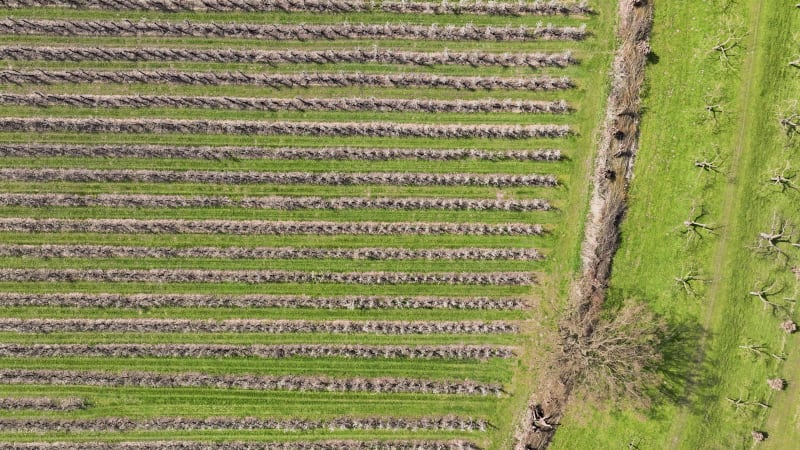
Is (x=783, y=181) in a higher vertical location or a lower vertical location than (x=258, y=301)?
higher

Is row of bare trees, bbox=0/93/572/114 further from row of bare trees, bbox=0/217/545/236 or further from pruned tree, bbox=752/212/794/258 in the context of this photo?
pruned tree, bbox=752/212/794/258

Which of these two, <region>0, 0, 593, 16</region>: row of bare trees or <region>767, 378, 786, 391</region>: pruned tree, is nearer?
<region>767, 378, 786, 391</region>: pruned tree

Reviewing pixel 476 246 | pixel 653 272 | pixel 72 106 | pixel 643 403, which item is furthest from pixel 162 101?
pixel 643 403

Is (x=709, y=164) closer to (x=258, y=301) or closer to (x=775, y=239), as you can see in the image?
(x=775, y=239)

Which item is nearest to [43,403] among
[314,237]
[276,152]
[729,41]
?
[314,237]

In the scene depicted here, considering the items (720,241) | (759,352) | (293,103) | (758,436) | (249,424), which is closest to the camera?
(758,436)

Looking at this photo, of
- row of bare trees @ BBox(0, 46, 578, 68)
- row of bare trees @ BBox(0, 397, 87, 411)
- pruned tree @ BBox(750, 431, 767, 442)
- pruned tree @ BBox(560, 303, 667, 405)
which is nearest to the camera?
pruned tree @ BBox(560, 303, 667, 405)

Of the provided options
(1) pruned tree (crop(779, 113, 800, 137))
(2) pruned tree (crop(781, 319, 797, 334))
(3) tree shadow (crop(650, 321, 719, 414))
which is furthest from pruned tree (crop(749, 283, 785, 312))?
(1) pruned tree (crop(779, 113, 800, 137))
